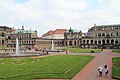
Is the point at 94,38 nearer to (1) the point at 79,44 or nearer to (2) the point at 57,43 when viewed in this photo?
(1) the point at 79,44

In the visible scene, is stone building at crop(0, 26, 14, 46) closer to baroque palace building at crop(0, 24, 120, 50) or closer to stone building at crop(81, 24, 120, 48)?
baroque palace building at crop(0, 24, 120, 50)

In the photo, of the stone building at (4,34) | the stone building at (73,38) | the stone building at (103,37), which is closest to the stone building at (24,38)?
the stone building at (4,34)

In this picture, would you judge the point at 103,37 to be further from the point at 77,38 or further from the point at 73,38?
the point at 73,38

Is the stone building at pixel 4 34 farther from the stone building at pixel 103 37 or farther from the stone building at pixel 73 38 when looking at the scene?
the stone building at pixel 103 37

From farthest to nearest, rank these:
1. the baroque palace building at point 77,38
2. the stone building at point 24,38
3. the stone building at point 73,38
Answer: the stone building at point 24,38, the stone building at point 73,38, the baroque palace building at point 77,38

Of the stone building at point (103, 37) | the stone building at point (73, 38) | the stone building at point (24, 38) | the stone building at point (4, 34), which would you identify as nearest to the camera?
the stone building at point (103, 37)

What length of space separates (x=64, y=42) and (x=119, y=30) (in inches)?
1860

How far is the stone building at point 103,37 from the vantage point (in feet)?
434

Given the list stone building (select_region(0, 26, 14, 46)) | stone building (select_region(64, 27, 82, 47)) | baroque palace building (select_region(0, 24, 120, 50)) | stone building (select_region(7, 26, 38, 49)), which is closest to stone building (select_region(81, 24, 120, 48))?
baroque palace building (select_region(0, 24, 120, 50))

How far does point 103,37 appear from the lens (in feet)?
446

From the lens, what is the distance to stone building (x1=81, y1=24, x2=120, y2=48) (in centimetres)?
13225

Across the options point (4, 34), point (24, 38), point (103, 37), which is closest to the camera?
point (103, 37)

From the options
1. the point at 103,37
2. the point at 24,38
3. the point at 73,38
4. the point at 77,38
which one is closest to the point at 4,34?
the point at 24,38

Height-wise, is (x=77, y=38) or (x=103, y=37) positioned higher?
(x=77, y=38)
